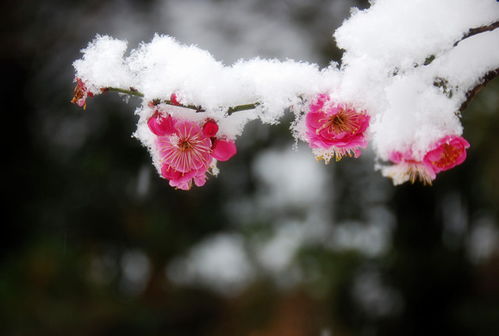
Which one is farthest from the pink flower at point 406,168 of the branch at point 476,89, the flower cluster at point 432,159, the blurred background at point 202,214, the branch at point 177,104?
the blurred background at point 202,214

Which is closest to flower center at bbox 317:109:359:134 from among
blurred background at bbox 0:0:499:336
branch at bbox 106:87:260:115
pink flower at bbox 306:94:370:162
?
pink flower at bbox 306:94:370:162

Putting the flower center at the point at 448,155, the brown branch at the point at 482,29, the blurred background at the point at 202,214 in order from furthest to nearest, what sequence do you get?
the blurred background at the point at 202,214 → the flower center at the point at 448,155 → the brown branch at the point at 482,29

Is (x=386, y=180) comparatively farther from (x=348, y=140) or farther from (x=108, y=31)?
(x=348, y=140)

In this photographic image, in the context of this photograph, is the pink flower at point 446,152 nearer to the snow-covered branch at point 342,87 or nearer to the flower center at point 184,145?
the snow-covered branch at point 342,87

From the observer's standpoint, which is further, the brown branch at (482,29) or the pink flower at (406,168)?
the pink flower at (406,168)

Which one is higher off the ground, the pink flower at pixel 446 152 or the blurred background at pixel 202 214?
the blurred background at pixel 202 214
